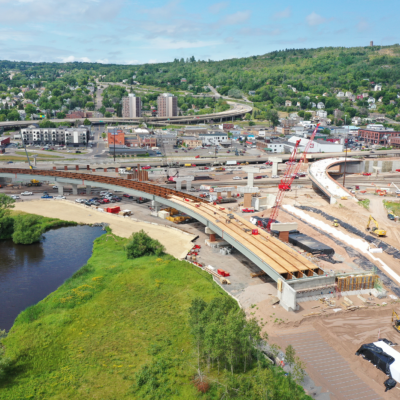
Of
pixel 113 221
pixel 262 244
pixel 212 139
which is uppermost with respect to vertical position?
pixel 262 244

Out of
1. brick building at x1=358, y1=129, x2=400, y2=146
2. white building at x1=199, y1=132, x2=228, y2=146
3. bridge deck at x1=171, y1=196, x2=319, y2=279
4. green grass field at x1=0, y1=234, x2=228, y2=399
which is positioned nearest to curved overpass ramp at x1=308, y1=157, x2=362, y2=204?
bridge deck at x1=171, y1=196, x2=319, y2=279

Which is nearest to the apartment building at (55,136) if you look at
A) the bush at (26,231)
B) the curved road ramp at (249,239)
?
the curved road ramp at (249,239)

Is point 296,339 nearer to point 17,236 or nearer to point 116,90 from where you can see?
point 17,236

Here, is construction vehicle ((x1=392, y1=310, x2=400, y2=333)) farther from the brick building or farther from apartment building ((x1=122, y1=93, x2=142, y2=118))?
apartment building ((x1=122, y1=93, x2=142, y2=118))

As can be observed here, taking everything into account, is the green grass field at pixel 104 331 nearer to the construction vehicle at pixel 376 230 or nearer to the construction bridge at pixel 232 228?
the construction bridge at pixel 232 228

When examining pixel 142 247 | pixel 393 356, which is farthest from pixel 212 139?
pixel 393 356

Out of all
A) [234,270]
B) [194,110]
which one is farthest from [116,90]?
[234,270]

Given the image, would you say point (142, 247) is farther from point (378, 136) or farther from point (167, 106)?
point (167, 106)

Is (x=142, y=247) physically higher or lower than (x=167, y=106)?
lower
